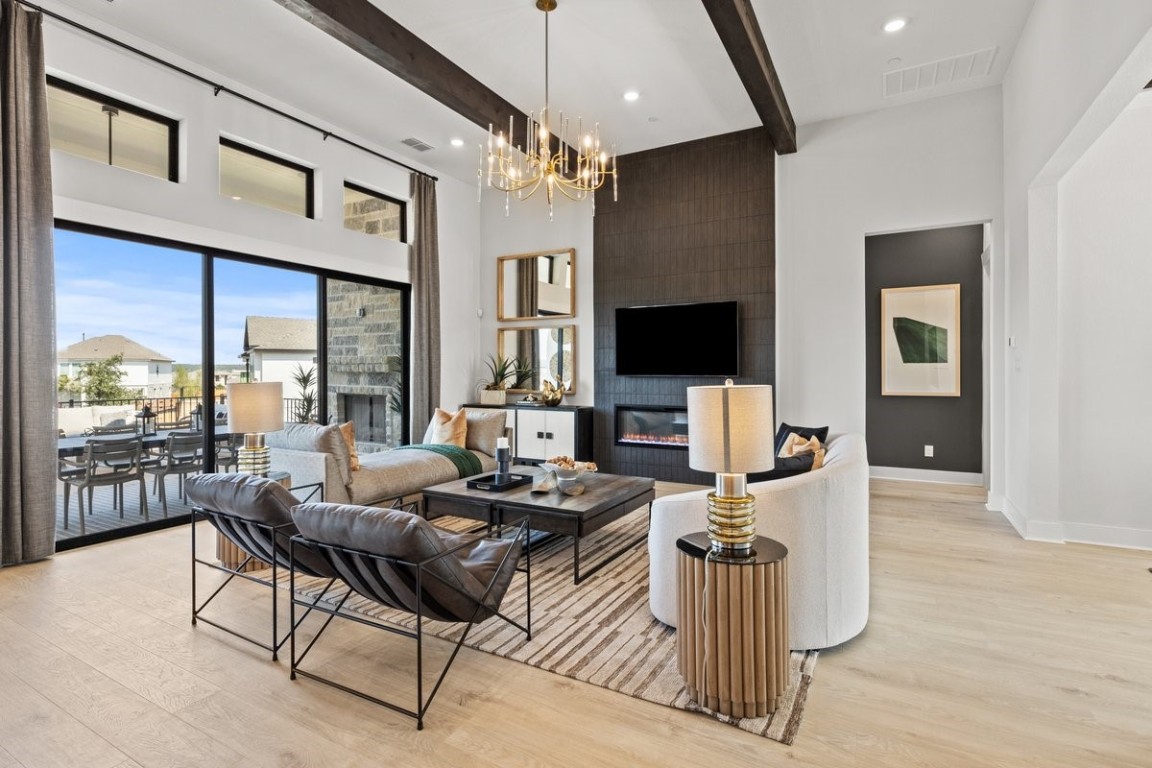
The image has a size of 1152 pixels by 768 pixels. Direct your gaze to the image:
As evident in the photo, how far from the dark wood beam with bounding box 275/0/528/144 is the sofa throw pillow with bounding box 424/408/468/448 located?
110 inches

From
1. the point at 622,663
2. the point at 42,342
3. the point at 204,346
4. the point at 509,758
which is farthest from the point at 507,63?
the point at 509,758

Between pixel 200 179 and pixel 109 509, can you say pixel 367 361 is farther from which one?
pixel 109 509

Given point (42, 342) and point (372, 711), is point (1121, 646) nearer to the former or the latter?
point (372, 711)

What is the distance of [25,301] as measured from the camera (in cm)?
377

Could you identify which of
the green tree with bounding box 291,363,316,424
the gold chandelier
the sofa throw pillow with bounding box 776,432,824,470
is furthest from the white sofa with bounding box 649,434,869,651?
the green tree with bounding box 291,363,316,424

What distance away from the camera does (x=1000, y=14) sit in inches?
167

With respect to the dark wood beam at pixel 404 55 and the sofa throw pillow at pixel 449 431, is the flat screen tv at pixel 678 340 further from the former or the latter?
the dark wood beam at pixel 404 55

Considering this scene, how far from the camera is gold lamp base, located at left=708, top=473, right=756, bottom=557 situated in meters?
2.16

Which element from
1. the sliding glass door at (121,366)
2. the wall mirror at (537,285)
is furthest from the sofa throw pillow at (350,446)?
the wall mirror at (537,285)

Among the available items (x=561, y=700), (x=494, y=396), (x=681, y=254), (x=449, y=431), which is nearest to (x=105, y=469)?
(x=449, y=431)

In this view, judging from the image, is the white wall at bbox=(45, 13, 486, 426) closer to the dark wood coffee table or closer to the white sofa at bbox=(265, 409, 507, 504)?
the white sofa at bbox=(265, 409, 507, 504)

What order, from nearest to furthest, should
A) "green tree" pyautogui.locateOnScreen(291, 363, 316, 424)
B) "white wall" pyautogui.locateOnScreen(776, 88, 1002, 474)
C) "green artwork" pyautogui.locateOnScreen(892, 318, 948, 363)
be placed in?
"white wall" pyautogui.locateOnScreen(776, 88, 1002, 474), "green tree" pyautogui.locateOnScreen(291, 363, 316, 424), "green artwork" pyautogui.locateOnScreen(892, 318, 948, 363)

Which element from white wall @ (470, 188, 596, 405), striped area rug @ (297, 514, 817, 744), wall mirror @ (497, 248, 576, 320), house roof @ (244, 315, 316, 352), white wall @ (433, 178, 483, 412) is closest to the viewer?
striped area rug @ (297, 514, 817, 744)

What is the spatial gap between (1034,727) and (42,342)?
5655 millimetres
